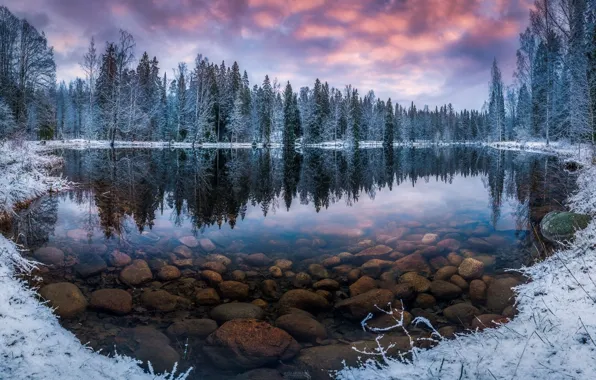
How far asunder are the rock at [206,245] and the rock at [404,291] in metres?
4.35

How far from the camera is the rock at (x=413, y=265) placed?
23.4 ft

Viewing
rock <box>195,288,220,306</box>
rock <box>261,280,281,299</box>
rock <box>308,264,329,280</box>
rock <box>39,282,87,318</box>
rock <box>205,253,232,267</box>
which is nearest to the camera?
rock <box>39,282,87,318</box>

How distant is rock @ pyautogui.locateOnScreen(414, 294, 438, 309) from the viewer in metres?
5.80

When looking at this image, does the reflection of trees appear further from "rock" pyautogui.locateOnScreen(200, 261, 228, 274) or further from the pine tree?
the pine tree

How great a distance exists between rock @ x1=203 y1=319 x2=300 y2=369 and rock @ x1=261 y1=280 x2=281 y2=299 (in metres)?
1.44

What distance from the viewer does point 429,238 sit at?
30.3ft

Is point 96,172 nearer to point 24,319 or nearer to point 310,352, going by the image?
point 24,319

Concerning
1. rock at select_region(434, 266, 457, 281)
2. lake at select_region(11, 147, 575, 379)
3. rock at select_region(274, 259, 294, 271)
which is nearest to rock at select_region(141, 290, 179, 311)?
lake at select_region(11, 147, 575, 379)

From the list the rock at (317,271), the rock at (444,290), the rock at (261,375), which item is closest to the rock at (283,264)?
the rock at (317,271)

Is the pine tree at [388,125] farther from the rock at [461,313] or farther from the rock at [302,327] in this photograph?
the rock at [302,327]

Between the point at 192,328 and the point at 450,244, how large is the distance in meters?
6.51

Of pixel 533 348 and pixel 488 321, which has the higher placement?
pixel 533 348

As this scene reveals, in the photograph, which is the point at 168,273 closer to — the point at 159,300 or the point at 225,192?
the point at 159,300

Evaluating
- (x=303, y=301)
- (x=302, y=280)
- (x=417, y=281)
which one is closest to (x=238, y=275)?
(x=302, y=280)
